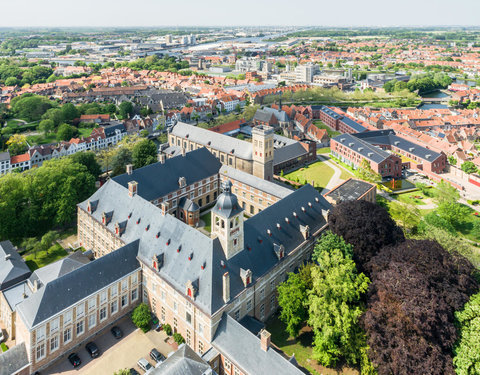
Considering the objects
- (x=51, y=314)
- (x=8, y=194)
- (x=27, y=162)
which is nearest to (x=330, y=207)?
(x=51, y=314)

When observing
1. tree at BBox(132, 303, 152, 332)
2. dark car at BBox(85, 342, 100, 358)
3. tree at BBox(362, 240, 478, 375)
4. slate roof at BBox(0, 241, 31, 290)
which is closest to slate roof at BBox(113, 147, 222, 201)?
slate roof at BBox(0, 241, 31, 290)

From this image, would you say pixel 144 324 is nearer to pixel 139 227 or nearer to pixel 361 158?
pixel 139 227

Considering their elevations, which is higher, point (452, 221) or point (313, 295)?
point (313, 295)

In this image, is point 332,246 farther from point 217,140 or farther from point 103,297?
point 217,140

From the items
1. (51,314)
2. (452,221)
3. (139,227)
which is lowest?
(452,221)

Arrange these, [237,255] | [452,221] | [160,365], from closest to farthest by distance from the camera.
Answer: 1. [160,365]
2. [237,255]
3. [452,221]

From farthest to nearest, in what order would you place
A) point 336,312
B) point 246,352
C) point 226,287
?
point 226,287
point 336,312
point 246,352

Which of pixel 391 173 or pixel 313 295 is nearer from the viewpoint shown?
pixel 313 295

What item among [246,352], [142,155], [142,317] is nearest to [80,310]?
[142,317]

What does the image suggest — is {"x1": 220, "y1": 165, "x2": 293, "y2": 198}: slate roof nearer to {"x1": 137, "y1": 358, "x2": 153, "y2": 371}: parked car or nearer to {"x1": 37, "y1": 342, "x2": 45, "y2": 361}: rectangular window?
{"x1": 137, "y1": 358, "x2": 153, "y2": 371}: parked car
